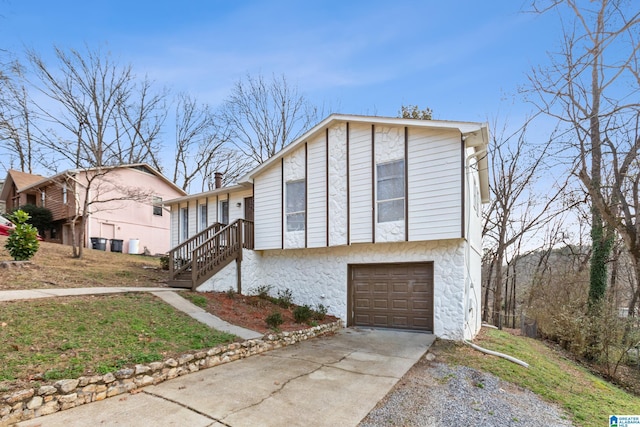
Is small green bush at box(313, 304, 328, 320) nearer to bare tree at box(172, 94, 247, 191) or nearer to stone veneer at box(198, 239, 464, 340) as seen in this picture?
stone veneer at box(198, 239, 464, 340)

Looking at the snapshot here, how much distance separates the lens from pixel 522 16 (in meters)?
4.26

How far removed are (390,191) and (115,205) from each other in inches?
724

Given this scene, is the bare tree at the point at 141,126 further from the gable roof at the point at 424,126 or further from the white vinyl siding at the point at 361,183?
the white vinyl siding at the point at 361,183

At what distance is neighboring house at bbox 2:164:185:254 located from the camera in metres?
19.3

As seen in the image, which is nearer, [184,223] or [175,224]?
[184,223]

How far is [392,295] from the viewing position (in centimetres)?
974

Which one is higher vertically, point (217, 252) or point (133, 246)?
point (217, 252)

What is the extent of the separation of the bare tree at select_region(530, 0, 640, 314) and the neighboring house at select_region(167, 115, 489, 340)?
193 cm

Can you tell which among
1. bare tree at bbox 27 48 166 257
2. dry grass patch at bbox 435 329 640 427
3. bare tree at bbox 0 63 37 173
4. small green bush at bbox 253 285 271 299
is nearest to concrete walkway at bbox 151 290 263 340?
small green bush at bbox 253 285 271 299

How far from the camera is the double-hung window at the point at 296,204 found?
10.7m

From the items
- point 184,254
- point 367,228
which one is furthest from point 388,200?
point 184,254

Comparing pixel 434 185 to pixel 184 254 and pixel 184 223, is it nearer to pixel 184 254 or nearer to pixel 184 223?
pixel 184 254

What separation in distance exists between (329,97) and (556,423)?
918 inches

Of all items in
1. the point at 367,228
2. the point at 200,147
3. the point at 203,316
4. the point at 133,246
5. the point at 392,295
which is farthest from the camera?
the point at 200,147
